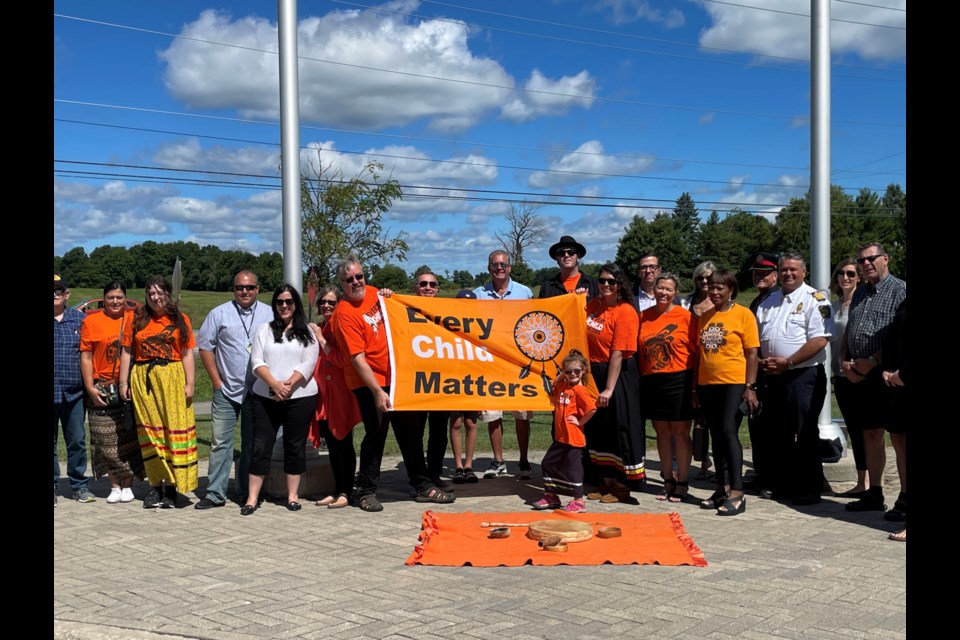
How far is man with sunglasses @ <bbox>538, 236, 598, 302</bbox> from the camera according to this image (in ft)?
28.9

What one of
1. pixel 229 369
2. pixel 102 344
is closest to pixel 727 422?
pixel 229 369

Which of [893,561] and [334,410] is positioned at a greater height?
[334,410]

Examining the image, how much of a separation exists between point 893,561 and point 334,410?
15.5ft

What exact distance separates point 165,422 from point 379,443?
77.4 inches

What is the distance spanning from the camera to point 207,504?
26.8 feet

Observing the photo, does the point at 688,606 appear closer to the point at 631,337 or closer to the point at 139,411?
the point at 631,337

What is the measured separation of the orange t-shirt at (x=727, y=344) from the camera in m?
7.66

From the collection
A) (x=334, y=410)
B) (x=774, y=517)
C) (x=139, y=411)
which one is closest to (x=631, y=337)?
(x=774, y=517)

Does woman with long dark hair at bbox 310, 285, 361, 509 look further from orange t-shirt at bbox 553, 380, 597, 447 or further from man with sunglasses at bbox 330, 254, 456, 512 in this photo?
orange t-shirt at bbox 553, 380, 597, 447

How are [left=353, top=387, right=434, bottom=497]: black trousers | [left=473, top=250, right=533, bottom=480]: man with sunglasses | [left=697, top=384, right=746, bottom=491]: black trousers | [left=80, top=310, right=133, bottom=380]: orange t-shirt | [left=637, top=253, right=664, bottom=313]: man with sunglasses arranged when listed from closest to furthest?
[left=697, top=384, right=746, bottom=491]: black trousers → [left=353, top=387, right=434, bottom=497]: black trousers → [left=80, top=310, right=133, bottom=380]: orange t-shirt → [left=637, top=253, right=664, bottom=313]: man with sunglasses → [left=473, top=250, right=533, bottom=480]: man with sunglasses

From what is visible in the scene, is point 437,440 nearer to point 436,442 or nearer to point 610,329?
point 436,442

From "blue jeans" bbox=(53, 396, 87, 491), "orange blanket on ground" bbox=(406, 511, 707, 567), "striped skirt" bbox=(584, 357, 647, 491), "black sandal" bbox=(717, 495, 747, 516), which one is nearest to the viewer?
"orange blanket on ground" bbox=(406, 511, 707, 567)

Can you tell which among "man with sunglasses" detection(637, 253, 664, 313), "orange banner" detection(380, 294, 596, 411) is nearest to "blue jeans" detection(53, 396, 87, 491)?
"orange banner" detection(380, 294, 596, 411)
